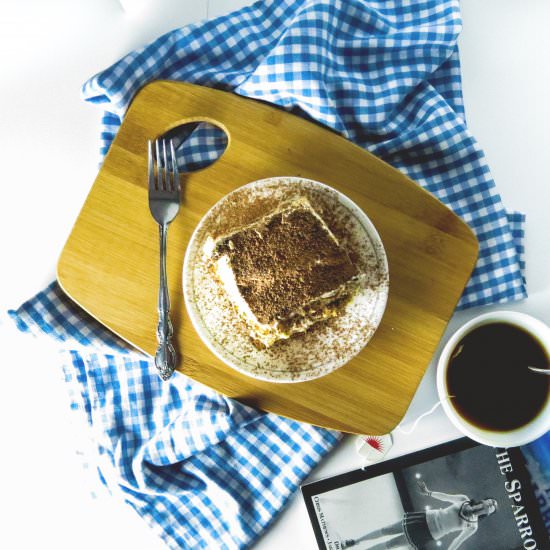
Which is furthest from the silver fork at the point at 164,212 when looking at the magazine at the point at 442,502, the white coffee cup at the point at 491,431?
the white coffee cup at the point at 491,431

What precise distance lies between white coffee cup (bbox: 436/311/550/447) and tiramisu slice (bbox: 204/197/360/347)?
0.30 meters

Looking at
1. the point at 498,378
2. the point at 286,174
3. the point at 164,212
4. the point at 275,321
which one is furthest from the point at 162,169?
the point at 498,378

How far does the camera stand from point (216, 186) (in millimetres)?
1281

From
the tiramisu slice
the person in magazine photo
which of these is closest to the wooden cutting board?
the tiramisu slice

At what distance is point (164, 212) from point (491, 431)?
2.99 feet

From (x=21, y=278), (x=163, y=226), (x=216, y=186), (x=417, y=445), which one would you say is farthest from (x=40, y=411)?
(x=417, y=445)

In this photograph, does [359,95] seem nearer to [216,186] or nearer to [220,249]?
[216,186]

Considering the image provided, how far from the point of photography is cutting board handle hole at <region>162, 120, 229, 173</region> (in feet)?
4.41

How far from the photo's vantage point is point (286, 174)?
4.22ft

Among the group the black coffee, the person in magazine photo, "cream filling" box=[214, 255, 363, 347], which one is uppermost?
"cream filling" box=[214, 255, 363, 347]

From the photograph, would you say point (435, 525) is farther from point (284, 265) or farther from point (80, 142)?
point (80, 142)

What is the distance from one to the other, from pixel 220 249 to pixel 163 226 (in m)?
0.14

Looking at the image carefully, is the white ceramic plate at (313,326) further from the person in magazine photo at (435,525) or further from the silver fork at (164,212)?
the person in magazine photo at (435,525)

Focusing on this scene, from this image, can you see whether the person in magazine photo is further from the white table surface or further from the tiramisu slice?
the tiramisu slice
